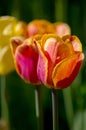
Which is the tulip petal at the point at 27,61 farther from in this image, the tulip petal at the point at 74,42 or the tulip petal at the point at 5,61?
the tulip petal at the point at 5,61

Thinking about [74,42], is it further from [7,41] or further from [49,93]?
[49,93]

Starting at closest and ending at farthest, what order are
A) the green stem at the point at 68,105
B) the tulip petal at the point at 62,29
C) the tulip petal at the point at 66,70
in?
the tulip petal at the point at 66,70 < the tulip petal at the point at 62,29 < the green stem at the point at 68,105

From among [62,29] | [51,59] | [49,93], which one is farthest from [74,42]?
[49,93]

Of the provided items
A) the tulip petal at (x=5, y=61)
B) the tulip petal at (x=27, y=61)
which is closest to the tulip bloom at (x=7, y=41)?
the tulip petal at (x=5, y=61)

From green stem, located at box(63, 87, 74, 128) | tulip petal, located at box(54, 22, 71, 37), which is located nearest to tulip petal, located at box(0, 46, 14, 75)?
tulip petal, located at box(54, 22, 71, 37)

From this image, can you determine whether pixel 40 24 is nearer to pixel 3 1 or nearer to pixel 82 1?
pixel 82 1

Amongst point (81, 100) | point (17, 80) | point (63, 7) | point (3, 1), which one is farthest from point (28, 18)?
point (81, 100)

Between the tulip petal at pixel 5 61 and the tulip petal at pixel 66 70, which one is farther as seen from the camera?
the tulip petal at pixel 5 61

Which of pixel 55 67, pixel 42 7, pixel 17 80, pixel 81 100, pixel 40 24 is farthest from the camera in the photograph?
pixel 42 7
